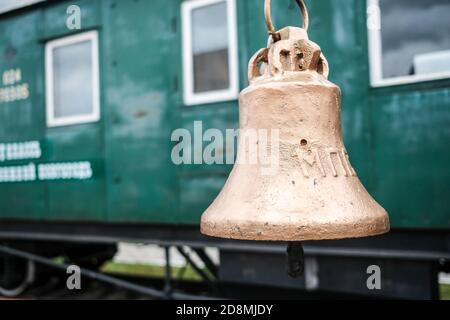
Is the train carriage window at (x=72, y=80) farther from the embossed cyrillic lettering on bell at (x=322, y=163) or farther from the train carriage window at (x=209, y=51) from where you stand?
the embossed cyrillic lettering on bell at (x=322, y=163)

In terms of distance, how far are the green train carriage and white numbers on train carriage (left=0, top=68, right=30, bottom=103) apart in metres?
0.02

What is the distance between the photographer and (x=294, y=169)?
4.26ft

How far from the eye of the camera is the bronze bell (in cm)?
120

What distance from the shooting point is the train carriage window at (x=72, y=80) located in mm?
3803

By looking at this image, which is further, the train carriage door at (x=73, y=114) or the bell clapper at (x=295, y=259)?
the train carriage door at (x=73, y=114)

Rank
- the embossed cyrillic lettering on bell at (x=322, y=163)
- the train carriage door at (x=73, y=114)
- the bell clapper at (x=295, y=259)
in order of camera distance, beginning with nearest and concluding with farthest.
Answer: the embossed cyrillic lettering on bell at (x=322, y=163) < the bell clapper at (x=295, y=259) < the train carriage door at (x=73, y=114)

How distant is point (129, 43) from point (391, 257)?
2.48 metres

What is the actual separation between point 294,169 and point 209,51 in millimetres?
2177

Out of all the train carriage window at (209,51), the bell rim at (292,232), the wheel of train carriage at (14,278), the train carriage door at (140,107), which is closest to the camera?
the bell rim at (292,232)

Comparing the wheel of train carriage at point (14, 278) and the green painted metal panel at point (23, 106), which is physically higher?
the green painted metal panel at point (23, 106)

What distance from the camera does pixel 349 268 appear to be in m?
2.91

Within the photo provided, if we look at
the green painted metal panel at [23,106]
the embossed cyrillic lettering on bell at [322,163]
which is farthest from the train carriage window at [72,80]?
the embossed cyrillic lettering on bell at [322,163]
